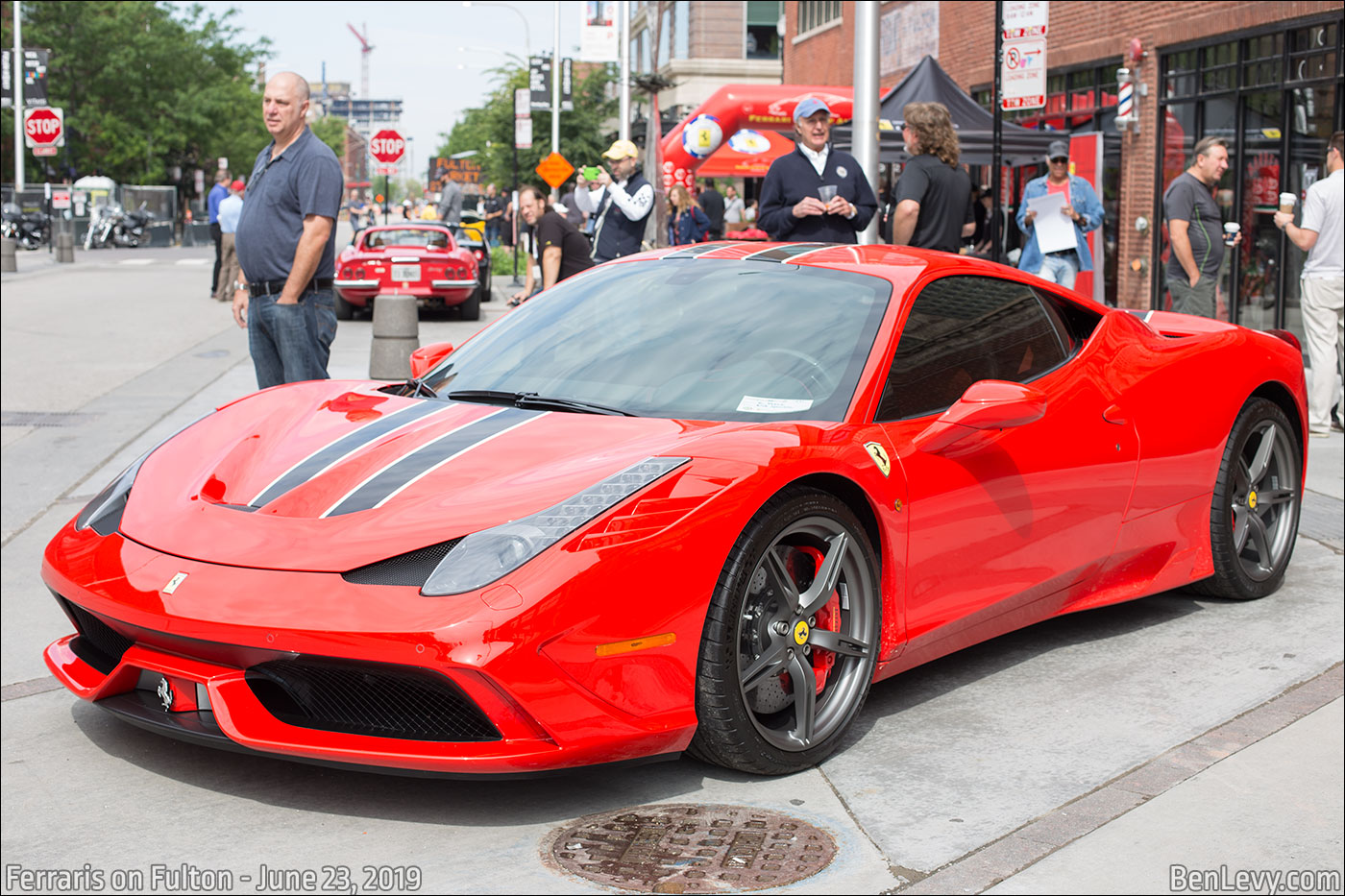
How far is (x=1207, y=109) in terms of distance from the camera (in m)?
15.5

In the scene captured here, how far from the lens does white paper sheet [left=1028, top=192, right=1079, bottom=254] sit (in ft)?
37.4

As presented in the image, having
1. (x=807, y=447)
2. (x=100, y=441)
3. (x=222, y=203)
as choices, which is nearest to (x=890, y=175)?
(x=222, y=203)

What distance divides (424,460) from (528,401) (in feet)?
1.69

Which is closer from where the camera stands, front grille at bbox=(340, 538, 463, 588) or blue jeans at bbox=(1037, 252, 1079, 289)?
front grille at bbox=(340, 538, 463, 588)

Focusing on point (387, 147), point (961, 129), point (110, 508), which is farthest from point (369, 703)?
point (387, 147)

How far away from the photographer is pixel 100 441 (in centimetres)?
864

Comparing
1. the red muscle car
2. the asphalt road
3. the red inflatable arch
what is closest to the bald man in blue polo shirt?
the asphalt road

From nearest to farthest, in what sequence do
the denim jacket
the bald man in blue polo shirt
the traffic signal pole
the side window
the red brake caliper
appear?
the red brake caliper, the side window, the bald man in blue polo shirt, the denim jacket, the traffic signal pole

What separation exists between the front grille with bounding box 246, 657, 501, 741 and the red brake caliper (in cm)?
98

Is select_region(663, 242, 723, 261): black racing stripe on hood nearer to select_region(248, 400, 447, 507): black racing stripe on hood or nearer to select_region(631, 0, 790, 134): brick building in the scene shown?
select_region(248, 400, 447, 507): black racing stripe on hood

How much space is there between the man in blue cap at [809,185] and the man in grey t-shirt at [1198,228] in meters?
2.82

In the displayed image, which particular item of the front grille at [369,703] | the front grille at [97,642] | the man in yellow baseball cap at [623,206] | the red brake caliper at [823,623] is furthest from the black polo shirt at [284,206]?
the man in yellow baseball cap at [623,206]

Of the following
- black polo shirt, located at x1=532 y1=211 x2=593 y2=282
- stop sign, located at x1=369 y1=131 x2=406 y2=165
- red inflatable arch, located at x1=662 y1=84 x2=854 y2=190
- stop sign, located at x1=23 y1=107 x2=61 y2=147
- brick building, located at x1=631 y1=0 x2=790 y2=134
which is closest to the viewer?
black polo shirt, located at x1=532 y1=211 x2=593 y2=282

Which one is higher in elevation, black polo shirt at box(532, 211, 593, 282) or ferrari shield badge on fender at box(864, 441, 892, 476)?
black polo shirt at box(532, 211, 593, 282)
